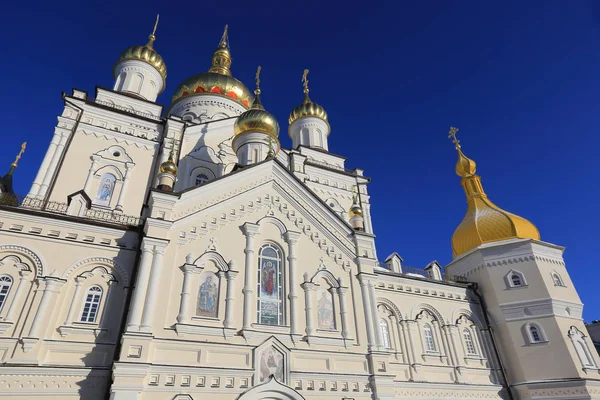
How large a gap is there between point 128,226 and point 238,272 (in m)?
3.58

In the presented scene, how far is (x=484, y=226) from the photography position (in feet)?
61.0

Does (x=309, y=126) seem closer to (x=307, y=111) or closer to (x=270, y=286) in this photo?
(x=307, y=111)

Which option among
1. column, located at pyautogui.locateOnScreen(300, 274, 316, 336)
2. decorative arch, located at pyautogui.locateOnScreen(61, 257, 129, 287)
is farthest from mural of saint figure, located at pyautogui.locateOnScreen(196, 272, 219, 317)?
column, located at pyautogui.locateOnScreen(300, 274, 316, 336)

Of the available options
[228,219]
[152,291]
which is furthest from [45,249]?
[228,219]

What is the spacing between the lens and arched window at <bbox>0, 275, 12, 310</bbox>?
30.9ft

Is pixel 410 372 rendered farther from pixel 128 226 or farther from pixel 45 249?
pixel 45 249

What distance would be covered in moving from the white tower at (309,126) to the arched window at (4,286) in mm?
16930

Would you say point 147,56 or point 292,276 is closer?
point 292,276

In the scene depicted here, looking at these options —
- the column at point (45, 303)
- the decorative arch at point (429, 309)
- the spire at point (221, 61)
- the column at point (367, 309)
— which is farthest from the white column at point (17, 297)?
the spire at point (221, 61)

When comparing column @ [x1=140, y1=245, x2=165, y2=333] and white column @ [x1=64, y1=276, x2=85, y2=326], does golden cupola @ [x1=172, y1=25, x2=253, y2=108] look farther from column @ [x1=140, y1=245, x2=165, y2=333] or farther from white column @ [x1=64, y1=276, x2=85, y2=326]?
white column @ [x1=64, y1=276, x2=85, y2=326]

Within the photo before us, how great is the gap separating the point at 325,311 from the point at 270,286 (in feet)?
6.38

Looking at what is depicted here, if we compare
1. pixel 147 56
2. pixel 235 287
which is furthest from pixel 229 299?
pixel 147 56

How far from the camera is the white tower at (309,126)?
80.0 feet

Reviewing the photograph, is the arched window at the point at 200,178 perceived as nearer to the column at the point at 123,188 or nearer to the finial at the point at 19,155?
the column at the point at 123,188
